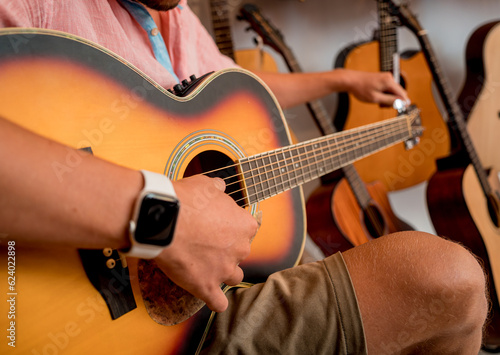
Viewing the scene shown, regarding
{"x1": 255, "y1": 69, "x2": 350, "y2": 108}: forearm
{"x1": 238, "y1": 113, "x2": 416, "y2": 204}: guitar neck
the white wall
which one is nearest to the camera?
{"x1": 238, "y1": 113, "x2": 416, "y2": 204}: guitar neck

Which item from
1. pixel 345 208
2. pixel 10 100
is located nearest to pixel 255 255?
pixel 10 100

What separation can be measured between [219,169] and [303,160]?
0.22 metres

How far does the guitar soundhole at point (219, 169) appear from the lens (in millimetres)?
660

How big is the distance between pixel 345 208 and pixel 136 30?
0.93m

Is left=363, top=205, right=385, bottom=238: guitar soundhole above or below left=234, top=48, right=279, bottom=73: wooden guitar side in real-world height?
below

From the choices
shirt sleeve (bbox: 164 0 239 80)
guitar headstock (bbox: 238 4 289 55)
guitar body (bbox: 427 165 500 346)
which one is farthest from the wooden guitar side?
guitar body (bbox: 427 165 500 346)

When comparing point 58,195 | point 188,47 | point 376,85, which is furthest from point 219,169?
point 376,85

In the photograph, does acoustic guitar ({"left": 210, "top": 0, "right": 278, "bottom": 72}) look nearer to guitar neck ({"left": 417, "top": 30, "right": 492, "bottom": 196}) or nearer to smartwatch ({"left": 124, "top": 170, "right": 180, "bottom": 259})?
guitar neck ({"left": 417, "top": 30, "right": 492, "bottom": 196})

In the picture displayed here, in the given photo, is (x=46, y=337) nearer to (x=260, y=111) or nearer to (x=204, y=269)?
(x=204, y=269)

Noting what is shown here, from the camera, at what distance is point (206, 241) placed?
1.70ft

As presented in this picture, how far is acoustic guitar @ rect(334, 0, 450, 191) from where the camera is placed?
1646 mm

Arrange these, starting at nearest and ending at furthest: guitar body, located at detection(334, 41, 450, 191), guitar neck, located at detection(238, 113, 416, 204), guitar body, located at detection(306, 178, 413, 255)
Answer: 1. guitar neck, located at detection(238, 113, 416, 204)
2. guitar body, located at detection(306, 178, 413, 255)
3. guitar body, located at detection(334, 41, 450, 191)

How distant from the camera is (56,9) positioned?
65cm

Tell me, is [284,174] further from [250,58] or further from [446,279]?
[250,58]
